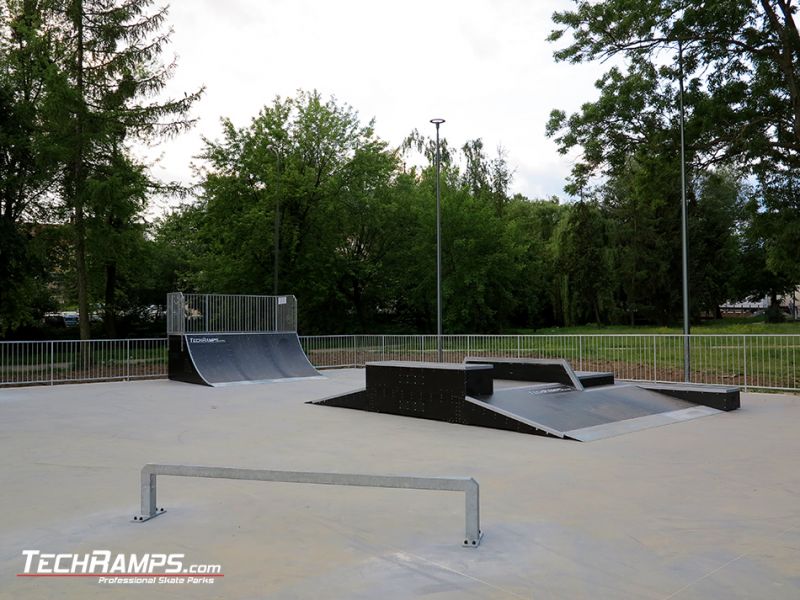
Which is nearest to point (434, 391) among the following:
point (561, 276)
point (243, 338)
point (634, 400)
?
point (634, 400)

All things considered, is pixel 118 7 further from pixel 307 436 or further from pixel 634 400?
pixel 634 400

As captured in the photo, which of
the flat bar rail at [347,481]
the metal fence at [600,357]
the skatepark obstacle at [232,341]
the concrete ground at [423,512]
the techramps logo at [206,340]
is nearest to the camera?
the concrete ground at [423,512]

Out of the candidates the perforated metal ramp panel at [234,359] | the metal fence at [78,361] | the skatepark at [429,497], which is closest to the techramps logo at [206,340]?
the perforated metal ramp panel at [234,359]

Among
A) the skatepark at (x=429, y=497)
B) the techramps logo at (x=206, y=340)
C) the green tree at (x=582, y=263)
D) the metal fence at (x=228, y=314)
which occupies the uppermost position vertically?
the green tree at (x=582, y=263)

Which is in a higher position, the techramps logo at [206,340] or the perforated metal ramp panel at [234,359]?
the techramps logo at [206,340]

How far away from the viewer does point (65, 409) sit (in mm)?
13305

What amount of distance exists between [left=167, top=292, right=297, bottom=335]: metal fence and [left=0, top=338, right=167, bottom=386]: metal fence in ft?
5.13

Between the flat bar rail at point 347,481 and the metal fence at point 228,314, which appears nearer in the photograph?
the flat bar rail at point 347,481

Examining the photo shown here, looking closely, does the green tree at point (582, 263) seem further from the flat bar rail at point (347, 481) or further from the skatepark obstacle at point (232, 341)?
the flat bar rail at point (347, 481)

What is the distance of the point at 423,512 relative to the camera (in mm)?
5781

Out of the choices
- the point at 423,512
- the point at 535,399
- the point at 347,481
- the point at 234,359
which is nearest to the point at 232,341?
the point at 234,359

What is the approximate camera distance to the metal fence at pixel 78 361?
1862 centimetres
